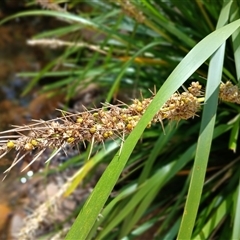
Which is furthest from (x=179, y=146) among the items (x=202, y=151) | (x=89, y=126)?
(x=89, y=126)

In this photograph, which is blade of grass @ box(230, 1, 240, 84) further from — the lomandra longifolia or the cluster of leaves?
the lomandra longifolia

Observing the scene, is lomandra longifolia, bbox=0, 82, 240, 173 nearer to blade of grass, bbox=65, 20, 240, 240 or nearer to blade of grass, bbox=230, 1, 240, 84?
blade of grass, bbox=65, 20, 240, 240

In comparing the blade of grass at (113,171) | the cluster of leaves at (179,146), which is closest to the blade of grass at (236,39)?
the cluster of leaves at (179,146)

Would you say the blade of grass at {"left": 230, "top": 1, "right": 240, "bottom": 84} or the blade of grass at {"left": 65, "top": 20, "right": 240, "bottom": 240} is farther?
the blade of grass at {"left": 230, "top": 1, "right": 240, "bottom": 84}

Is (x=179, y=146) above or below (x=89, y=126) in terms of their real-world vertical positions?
below

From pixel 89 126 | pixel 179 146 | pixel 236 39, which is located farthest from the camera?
pixel 179 146

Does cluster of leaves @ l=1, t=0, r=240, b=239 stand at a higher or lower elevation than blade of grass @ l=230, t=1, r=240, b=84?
lower

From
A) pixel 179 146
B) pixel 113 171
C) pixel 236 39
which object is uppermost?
pixel 236 39

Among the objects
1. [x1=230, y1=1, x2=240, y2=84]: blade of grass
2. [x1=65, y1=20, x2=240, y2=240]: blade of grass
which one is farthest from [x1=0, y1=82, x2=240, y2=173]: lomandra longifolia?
[x1=230, y1=1, x2=240, y2=84]: blade of grass

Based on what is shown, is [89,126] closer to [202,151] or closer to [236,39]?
[202,151]

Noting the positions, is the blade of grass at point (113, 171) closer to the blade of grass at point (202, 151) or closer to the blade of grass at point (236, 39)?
the blade of grass at point (202, 151)
